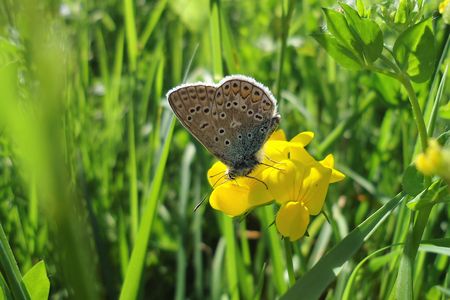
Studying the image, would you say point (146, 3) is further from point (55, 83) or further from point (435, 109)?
point (55, 83)

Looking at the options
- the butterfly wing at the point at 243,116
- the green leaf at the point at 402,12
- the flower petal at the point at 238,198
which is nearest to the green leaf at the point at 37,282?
the flower petal at the point at 238,198

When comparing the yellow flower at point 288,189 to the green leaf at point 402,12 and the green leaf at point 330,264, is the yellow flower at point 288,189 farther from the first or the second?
the green leaf at point 402,12

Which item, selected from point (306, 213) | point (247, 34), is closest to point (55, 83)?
point (306, 213)

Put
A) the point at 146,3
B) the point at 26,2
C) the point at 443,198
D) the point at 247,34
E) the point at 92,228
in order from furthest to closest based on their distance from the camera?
the point at 146,3
the point at 247,34
the point at 92,228
the point at 443,198
the point at 26,2

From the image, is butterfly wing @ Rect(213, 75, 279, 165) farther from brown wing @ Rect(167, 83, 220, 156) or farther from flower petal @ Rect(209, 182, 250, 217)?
flower petal @ Rect(209, 182, 250, 217)

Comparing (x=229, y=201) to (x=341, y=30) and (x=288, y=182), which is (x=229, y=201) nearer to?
(x=288, y=182)

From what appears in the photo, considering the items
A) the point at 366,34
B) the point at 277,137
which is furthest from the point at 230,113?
the point at 366,34

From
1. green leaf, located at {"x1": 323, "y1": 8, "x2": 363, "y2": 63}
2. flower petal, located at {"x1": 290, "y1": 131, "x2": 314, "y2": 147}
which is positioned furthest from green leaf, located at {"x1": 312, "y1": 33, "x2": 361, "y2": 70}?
flower petal, located at {"x1": 290, "y1": 131, "x2": 314, "y2": 147}
